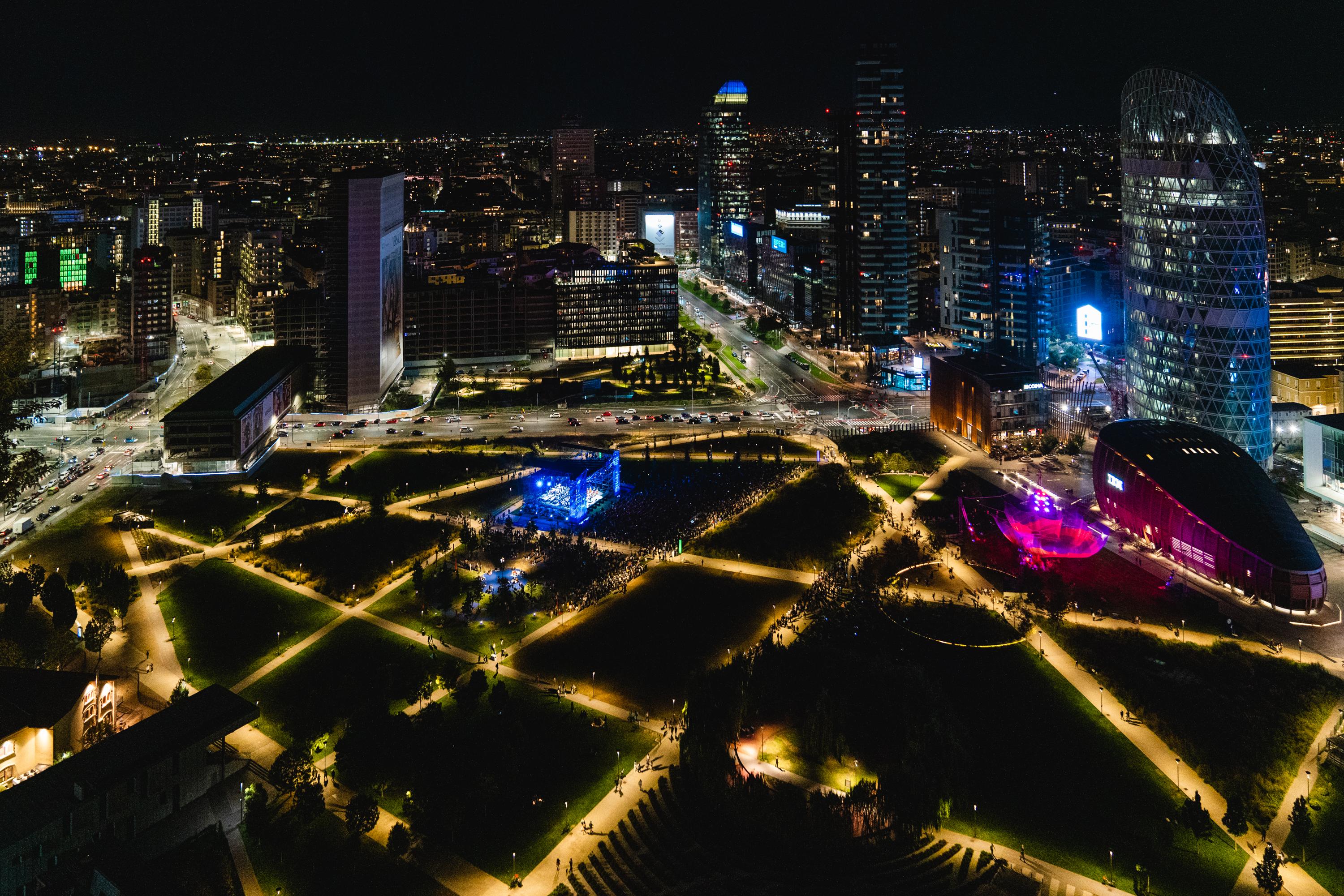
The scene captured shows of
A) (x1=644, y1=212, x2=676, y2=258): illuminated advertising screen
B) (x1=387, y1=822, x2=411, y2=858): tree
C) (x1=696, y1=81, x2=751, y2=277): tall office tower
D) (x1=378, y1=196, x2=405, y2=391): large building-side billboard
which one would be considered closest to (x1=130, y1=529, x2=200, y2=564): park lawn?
(x1=378, y1=196, x2=405, y2=391): large building-side billboard

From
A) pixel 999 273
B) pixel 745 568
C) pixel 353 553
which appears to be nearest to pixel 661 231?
pixel 999 273

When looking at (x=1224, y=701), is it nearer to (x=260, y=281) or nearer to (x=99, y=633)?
(x=99, y=633)

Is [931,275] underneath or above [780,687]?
above

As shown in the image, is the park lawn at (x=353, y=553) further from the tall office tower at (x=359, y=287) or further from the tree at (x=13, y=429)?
the tall office tower at (x=359, y=287)

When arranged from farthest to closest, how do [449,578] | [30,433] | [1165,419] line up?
[30,433] → [1165,419] → [449,578]

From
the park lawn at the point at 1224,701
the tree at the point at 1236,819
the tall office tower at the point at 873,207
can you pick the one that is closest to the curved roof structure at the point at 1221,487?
the park lawn at the point at 1224,701

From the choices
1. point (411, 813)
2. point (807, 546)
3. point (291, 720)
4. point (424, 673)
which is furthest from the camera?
point (807, 546)

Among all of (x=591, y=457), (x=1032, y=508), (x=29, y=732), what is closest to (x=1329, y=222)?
(x=1032, y=508)

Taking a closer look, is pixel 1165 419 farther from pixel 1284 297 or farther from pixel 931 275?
pixel 931 275

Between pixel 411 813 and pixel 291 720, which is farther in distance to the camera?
pixel 291 720
